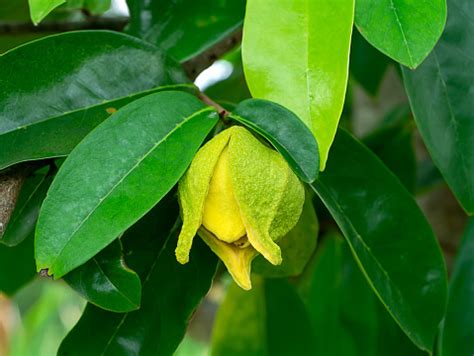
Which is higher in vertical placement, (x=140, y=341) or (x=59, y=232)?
(x=59, y=232)

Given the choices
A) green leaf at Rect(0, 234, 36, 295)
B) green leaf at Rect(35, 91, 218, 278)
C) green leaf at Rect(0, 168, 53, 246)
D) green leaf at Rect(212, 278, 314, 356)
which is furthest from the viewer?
green leaf at Rect(212, 278, 314, 356)

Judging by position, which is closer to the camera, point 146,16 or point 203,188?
point 203,188

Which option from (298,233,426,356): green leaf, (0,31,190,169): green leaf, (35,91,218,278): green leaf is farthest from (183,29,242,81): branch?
(298,233,426,356): green leaf

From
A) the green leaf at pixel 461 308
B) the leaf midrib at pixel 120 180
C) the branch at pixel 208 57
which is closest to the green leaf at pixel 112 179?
the leaf midrib at pixel 120 180

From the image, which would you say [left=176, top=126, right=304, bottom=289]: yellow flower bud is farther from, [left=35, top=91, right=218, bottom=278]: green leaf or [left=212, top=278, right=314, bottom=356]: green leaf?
[left=212, top=278, right=314, bottom=356]: green leaf

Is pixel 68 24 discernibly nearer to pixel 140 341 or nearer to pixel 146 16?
pixel 146 16

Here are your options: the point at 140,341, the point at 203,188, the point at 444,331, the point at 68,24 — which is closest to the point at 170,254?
the point at 140,341

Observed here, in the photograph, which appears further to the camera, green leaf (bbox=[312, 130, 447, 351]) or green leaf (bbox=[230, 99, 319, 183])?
green leaf (bbox=[312, 130, 447, 351])

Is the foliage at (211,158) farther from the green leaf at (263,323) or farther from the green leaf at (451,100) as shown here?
the green leaf at (263,323)
